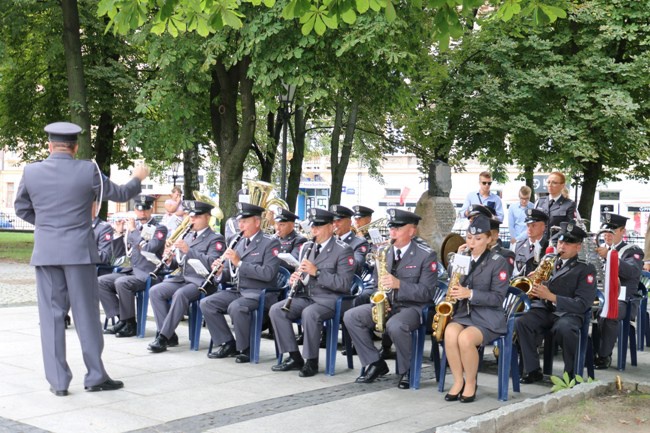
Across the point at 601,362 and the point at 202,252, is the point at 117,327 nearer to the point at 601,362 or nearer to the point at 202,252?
the point at 202,252

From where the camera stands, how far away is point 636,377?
9.47 metres

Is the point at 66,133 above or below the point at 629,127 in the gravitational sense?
below

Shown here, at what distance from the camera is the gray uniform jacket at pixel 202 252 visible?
412 inches

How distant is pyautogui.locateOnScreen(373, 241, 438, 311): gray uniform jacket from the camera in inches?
335

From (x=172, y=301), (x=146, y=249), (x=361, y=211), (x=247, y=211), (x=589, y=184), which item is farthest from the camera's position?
(x=589, y=184)

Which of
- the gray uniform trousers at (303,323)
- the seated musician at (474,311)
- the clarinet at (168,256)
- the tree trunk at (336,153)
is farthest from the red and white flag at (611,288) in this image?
the tree trunk at (336,153)

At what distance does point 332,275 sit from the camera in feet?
30.3

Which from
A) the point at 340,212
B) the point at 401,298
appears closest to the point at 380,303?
the point at 401,298

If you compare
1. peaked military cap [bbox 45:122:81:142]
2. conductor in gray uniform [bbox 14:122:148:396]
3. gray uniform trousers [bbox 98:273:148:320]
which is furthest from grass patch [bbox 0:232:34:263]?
peaked military cap [bbox 45:122:81:142]

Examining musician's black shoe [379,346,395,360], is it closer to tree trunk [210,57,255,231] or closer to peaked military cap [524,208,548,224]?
peaked military cap [524,208,548,224]

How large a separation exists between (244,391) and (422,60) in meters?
15.1

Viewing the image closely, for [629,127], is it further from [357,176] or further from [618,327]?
[357,176]

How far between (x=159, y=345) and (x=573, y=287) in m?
4.60

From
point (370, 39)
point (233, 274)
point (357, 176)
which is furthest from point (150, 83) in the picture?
point (357, 176)
